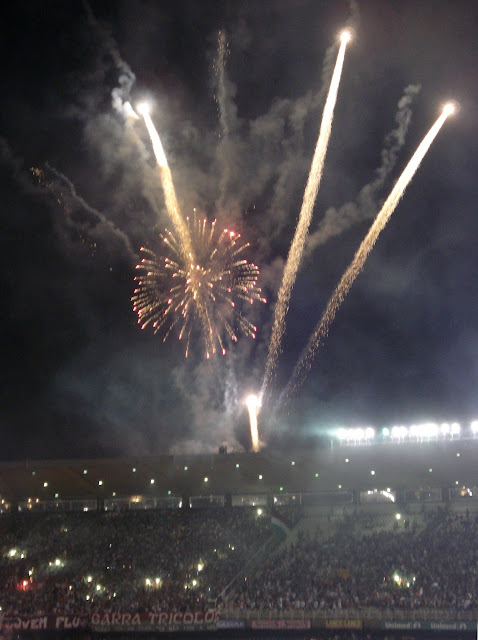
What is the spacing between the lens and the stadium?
98.6ft

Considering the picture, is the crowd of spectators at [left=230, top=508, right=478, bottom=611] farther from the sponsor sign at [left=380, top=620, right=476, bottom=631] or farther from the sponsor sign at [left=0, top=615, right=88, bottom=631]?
the sponsor sign at [left=0, top=615, right=88, bottom=631]

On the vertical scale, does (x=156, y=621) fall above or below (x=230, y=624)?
above

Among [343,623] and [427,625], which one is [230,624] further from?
[427,625]

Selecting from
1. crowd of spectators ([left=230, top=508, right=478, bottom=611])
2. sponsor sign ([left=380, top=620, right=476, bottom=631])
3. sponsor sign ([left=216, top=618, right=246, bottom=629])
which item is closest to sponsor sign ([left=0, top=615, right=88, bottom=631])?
sponsor sign ([left=216, top=618, right=246, bottom=629])

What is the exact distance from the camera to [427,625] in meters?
28.5

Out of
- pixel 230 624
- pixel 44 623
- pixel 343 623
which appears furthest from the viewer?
pixel 44 623

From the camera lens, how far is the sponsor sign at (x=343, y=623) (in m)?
29.0

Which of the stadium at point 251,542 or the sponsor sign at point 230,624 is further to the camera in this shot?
the stadium at point 251,542

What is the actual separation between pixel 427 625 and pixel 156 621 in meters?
11.9

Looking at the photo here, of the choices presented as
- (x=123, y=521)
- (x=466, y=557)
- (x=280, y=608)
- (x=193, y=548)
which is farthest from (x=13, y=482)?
(x=466, y=557)

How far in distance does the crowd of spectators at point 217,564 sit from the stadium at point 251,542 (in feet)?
0.32

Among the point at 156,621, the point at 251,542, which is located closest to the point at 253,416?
the point at 251,542

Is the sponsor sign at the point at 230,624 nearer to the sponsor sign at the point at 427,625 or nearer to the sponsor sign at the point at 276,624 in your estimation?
the sponsor sign at the point at 276,624

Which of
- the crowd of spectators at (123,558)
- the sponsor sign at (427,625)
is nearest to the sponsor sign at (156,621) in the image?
the crowd of spectators at (123,558)
